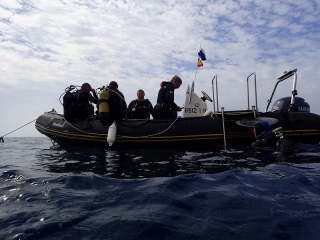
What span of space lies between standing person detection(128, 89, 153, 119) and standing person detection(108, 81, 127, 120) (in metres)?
0.55

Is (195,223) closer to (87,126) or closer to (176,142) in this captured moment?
(176,142)

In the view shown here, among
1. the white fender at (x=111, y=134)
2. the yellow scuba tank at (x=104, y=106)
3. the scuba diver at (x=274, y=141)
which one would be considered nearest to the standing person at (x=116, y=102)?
the yellow scuba tank at (x=104, y=106)

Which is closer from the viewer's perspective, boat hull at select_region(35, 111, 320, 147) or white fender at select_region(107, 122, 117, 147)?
boat hull at select_region(35, 111, 320, 147)

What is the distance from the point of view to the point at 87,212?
2.35 m

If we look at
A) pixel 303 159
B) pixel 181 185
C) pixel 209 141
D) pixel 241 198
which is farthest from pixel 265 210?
pixel 209 141

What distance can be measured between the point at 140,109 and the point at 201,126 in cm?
231

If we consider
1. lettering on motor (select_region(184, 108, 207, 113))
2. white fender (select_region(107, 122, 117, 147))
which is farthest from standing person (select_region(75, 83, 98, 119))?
lettering on motor (select_region(184, 108, 207, 113))

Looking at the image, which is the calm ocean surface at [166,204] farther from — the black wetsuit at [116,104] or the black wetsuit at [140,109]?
the black wetsuit at [140,109]

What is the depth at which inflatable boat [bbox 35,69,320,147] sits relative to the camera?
665 cm

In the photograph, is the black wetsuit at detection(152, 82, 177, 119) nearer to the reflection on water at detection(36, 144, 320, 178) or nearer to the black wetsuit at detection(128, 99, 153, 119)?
the black wetsuit at detection(128, 99, 153, 119)

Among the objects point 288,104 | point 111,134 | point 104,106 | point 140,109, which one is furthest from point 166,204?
point 288,104

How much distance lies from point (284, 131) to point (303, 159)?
84.4 inches

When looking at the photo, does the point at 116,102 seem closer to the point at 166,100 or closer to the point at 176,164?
the point at 166,100

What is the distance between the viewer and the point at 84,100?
838cm
